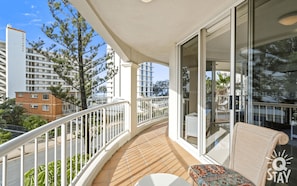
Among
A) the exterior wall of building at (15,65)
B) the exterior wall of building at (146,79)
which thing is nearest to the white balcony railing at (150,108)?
the exterior wall of building at (146,79)

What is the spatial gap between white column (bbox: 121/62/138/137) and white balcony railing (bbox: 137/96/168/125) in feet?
2.97

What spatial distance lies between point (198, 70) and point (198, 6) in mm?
1163

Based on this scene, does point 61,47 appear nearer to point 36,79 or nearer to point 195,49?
point 36,79

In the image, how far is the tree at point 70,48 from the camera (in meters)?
4.76

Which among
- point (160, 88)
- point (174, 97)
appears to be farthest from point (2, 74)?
point (160, 88)

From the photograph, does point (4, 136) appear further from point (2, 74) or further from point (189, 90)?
point (189, 90)

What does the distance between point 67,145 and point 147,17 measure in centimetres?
205

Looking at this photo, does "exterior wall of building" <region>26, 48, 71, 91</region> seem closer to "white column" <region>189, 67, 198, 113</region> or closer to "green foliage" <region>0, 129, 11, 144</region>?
"green foliage" <region>0, 129, 11, 144</region>

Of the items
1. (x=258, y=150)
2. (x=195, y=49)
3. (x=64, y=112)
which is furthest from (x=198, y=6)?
(x=64, y=112)

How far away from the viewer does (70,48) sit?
16.2 feet

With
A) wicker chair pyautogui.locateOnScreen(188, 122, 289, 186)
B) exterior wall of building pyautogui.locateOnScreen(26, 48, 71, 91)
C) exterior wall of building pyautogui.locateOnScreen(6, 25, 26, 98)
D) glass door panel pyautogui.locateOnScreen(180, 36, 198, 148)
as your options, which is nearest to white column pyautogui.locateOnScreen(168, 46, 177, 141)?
glass door panel pyautogui.locateOnScreen(180, 36, 198, 148)

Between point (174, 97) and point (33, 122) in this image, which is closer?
point (174, 97)

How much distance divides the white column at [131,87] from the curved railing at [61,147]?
20cm

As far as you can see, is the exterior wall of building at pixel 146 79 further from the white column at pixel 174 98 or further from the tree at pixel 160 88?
the white column at pixel 174 98
